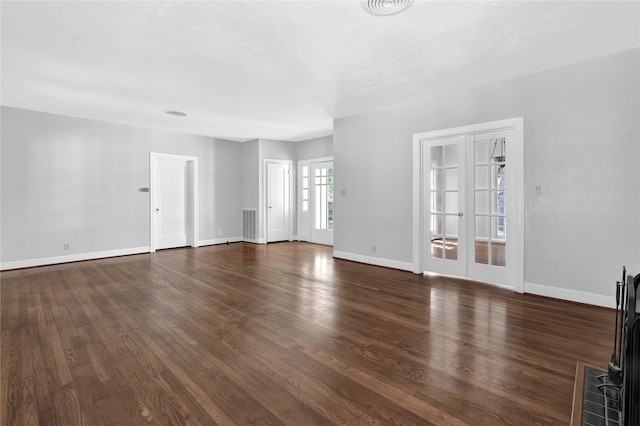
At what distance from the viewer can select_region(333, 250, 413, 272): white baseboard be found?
518 centimetres

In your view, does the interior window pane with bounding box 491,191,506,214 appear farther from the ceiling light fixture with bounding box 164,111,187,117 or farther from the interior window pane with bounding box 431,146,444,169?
the ceiling light fixture with bounding box 164,111,187,117

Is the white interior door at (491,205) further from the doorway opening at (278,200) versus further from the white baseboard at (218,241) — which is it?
the white baseboard at (218,241)

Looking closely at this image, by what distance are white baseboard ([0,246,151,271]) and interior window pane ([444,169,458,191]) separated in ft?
19.9

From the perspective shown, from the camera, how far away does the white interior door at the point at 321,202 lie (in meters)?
8.20

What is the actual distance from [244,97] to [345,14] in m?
2.60

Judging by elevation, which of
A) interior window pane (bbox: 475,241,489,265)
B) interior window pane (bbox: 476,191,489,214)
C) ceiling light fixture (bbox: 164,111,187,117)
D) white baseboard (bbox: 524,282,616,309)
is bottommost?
white baseboard (bbox: 524,282,616,309)

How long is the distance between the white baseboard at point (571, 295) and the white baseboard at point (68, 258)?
22.9 feet

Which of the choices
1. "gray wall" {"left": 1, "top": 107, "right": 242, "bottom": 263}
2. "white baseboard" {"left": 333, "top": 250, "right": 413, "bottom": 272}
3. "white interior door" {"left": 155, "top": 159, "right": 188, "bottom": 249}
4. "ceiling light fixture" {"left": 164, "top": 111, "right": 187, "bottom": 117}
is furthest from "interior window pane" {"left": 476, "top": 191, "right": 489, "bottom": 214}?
"white interior door" {"left": 155, "top": 159, "right": 188, "bottom": 249}

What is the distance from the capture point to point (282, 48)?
3260mm

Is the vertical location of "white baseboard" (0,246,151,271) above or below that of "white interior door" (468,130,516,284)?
below

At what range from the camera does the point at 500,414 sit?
174cm

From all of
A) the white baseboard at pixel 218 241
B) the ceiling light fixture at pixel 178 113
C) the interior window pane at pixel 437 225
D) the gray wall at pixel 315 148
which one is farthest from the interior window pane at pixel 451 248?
the white baseboard at pixel 218 241

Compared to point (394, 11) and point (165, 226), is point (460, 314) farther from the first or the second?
point (165, 226)

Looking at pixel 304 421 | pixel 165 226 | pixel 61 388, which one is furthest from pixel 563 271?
pixel 165 226
